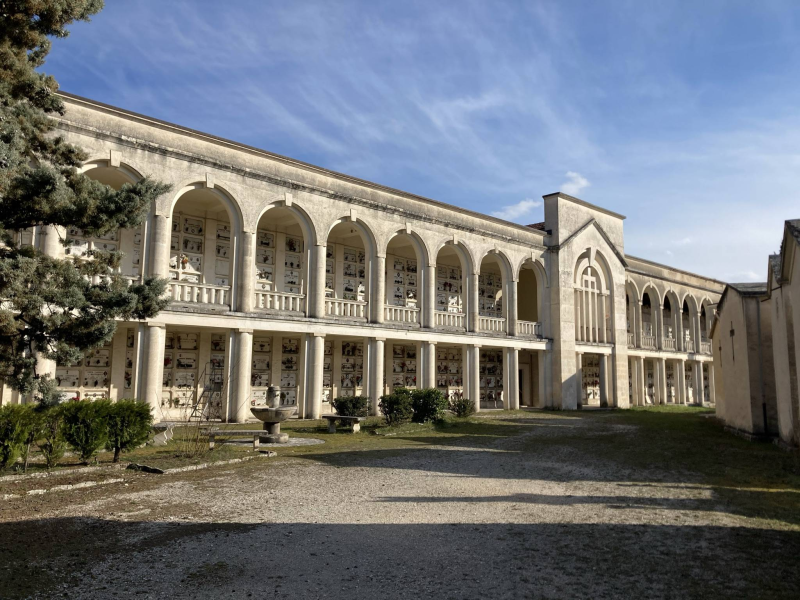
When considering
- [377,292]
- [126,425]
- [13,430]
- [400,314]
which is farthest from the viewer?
[400,314]

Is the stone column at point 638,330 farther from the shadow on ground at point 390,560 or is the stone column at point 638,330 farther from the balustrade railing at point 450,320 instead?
the shadow on ground at point 390,560

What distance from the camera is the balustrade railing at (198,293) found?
622 inches

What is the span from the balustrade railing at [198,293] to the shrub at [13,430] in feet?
Result: 24.1

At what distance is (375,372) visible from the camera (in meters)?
19.8

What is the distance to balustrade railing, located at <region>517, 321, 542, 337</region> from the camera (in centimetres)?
2569

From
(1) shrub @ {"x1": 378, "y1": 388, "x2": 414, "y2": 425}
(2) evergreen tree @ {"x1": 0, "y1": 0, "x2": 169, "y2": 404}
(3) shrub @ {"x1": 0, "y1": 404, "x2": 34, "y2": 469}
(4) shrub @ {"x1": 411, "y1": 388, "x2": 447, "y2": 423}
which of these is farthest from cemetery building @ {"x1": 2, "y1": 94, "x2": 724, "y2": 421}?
(3) shrub @ {"x1": 0, "y1": 404, "x2": 34, "y2": 469}

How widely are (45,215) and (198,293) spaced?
28.8ft

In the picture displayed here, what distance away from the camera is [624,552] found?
5477 millimetres

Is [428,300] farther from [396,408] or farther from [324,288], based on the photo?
[396,408]

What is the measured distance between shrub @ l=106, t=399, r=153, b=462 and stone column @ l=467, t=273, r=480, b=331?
583 inches

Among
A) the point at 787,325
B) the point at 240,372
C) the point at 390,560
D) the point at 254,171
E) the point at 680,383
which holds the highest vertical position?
the point at 254,171

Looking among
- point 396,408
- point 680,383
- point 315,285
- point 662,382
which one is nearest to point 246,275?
point 315,285

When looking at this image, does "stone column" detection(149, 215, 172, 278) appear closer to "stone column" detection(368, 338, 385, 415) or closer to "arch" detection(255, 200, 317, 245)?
"arch" detection(255, 200, 317, 245)

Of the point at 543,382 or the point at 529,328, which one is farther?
the point at 543,382
